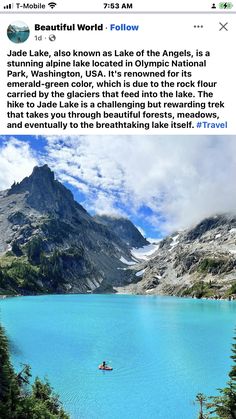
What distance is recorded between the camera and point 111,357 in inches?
2515

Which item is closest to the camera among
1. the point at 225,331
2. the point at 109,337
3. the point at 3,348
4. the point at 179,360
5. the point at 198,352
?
the point at 3,348

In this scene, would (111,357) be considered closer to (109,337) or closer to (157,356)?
(157,356)

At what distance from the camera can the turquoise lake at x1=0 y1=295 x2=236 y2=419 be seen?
138ft
